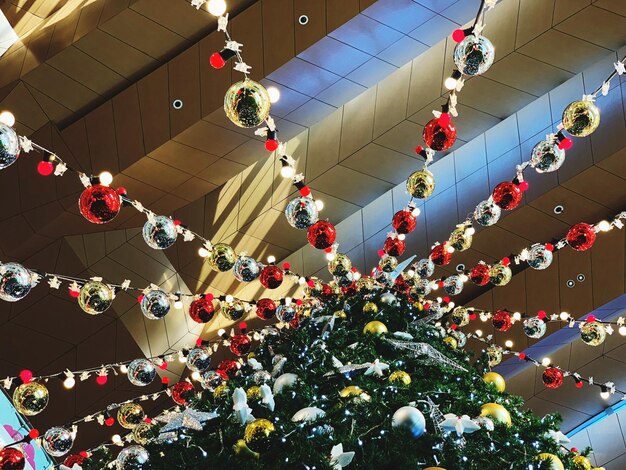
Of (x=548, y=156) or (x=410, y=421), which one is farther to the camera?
(x=548, y=156)

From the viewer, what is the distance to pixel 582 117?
4.05 m

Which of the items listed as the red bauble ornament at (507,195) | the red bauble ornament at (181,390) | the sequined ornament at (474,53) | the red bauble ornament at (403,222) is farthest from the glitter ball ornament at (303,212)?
the red bauble ornament at (181,390)

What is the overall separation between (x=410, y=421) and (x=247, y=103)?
1.72 m

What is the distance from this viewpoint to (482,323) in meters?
11.8

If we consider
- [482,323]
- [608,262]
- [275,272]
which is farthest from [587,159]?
[275,272]

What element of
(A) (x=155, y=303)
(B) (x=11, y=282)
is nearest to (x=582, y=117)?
(A) (x=155, y=303)

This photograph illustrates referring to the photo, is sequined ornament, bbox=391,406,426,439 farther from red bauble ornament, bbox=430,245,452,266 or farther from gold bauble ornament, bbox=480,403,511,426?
red bauble ornament, bbox=430,245,452,266

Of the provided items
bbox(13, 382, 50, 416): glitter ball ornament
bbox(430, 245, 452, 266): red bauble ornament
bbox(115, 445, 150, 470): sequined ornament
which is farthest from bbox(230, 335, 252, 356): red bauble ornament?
bbox(115, 445, 150, 470): sequined ornament

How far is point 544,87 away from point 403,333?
6.32 m

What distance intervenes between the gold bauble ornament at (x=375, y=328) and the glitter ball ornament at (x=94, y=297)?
1.88 m

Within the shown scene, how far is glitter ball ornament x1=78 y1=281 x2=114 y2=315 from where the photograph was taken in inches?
187

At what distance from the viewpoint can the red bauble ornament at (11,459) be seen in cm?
370

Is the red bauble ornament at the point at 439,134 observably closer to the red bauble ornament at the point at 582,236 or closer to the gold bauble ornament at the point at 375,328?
the gold bauble ornament at the point at 375,328

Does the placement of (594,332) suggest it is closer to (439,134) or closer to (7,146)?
(439,134)
